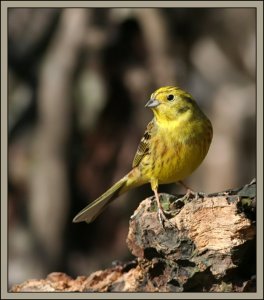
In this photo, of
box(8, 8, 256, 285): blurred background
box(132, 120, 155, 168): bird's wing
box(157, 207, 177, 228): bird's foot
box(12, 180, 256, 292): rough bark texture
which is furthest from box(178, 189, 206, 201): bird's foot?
box(8, 8, 256, 285): blurred background

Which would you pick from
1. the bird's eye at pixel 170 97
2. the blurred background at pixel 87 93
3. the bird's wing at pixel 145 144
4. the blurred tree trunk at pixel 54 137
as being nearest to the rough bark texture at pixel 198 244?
the bird's wing at pixel 145 144

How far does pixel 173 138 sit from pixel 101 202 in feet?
1.63

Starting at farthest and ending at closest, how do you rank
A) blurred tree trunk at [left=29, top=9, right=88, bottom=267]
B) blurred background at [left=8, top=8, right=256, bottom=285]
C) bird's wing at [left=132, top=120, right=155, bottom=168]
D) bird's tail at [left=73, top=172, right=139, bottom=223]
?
blurred tree trunk at [left=29, top=9, right=88, bottom=267], blurred background at [left=8, top=8, right=256, bottom=285], bird's tail at [left=73, top=172, right=139, bottom=223], bird's wing at [left=132, top=120, right=155, bottom=168]

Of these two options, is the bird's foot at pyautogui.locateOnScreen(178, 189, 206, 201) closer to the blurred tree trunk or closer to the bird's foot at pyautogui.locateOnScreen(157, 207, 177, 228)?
the bird's foot at pyautogui.locateOnScreen(157, 207, 177, 228)

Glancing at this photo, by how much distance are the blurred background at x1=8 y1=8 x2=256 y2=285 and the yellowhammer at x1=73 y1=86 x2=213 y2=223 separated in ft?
4.17

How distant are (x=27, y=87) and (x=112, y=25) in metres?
0.66

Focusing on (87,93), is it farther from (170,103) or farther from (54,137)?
(170,103)

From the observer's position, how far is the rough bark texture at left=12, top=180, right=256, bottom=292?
121 inches

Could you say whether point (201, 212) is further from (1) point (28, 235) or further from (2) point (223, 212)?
(1) point (28, 235)

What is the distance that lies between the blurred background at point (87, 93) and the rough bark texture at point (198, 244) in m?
1.48

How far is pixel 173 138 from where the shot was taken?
11.1ft

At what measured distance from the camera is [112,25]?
518 cm

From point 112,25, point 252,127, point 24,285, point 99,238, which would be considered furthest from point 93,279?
point 99,238

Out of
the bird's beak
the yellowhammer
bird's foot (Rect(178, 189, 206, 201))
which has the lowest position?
bird's foot (Rect(178, 189, 206, 201))
